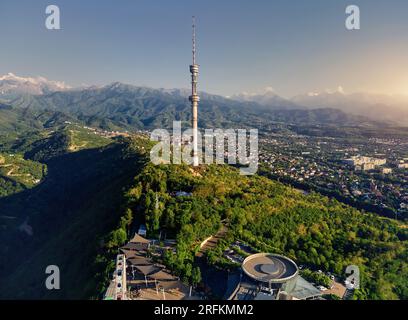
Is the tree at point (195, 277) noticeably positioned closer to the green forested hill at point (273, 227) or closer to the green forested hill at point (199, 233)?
the green forested hill at point (273, 227)

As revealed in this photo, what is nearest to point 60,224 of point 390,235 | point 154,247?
point 154,247

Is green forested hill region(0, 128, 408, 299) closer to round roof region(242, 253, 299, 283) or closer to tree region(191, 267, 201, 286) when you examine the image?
tree region(191, 267, 201, 286)

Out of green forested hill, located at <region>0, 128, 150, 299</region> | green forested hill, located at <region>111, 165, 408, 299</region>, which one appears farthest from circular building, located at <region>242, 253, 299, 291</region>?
green forested hill, located at <region>0, 128, 150, 299</region>

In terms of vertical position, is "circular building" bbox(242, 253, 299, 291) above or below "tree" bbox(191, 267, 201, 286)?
below

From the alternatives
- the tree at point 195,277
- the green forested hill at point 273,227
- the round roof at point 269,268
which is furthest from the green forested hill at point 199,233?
the round roof at point 269,268

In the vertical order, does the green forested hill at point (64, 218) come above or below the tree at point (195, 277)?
below

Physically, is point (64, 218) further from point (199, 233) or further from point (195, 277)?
point (195, 277)
